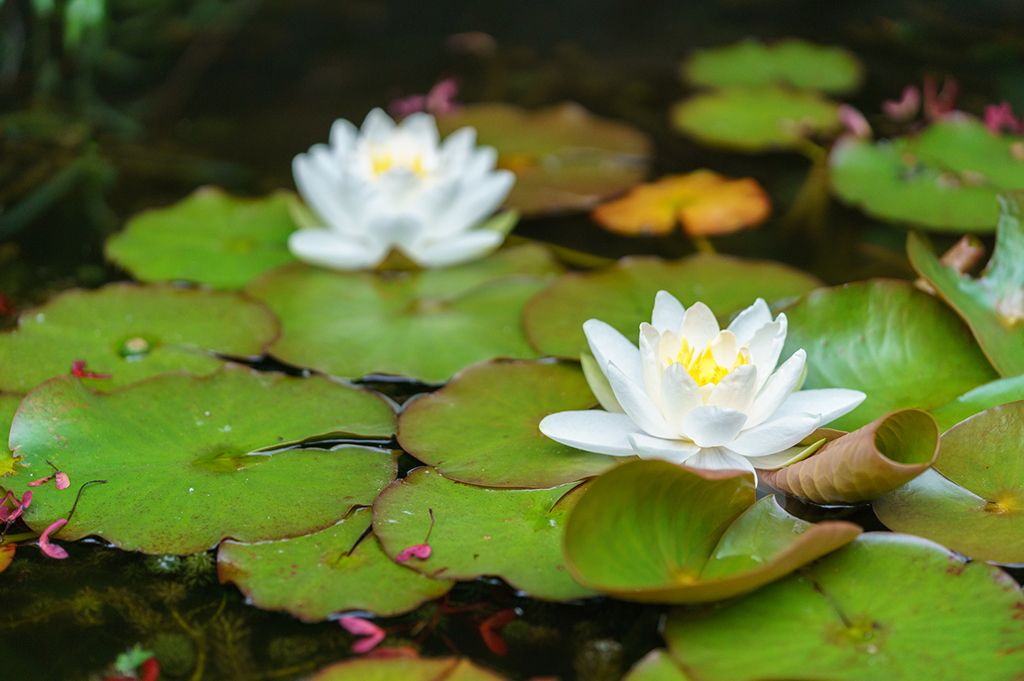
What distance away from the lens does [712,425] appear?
3.90 feet

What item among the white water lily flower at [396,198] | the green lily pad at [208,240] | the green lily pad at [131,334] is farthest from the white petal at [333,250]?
the green lily pad at [131,334]

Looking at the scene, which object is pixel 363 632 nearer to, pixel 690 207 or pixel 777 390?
pixel 777 390

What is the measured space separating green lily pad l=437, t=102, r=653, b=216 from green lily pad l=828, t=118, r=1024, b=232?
0.67 metres

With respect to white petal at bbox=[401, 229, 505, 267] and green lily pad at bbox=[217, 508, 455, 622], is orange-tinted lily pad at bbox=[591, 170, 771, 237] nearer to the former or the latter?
white petal at bbox=[401, 229, 505, 267]

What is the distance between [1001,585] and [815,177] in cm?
176

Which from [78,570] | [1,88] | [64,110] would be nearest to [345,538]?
[78,570]

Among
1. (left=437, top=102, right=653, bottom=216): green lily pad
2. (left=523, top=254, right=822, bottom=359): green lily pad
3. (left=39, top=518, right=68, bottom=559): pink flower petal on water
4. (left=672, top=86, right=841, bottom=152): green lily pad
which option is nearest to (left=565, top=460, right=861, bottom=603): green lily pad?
(left=523, top=254, right=822, bottom=359): green lily pad

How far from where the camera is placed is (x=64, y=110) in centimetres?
289

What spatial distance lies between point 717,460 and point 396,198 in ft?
3.72

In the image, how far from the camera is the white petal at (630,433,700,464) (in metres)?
1.20

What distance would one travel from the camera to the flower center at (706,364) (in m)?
1.26

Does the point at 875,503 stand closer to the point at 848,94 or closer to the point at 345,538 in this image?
the point at 345,538

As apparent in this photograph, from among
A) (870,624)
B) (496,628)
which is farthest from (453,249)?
(870,624)

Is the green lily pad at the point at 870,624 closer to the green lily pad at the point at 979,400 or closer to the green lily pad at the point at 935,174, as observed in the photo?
the green lily pad at the point at 979,400
